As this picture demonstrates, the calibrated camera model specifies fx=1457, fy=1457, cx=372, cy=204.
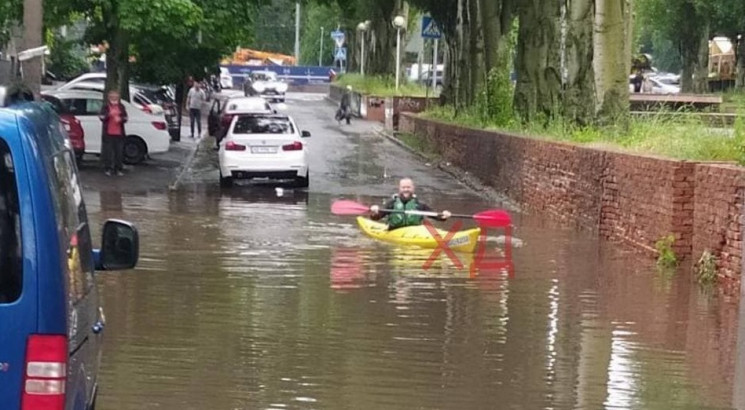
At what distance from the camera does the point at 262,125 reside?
28.6 m

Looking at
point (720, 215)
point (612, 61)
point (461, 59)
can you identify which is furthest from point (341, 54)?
point (720, 215)

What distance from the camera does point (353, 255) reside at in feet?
57.2

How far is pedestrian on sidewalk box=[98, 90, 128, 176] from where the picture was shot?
1083 inches

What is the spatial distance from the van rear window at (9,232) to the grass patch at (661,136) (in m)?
11.3

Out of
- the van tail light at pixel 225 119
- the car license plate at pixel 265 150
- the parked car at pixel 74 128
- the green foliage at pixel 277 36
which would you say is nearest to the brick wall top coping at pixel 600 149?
the car license plate at pixel 265 150

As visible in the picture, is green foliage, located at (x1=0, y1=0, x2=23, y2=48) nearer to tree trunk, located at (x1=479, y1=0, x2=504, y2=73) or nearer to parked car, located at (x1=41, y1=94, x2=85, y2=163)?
parked car, located at (x1=41, y1=94, x2=85, y2=163)

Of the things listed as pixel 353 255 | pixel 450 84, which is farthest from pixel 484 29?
pixel 353 255

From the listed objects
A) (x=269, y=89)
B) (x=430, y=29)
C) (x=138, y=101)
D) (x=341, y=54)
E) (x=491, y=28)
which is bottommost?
(x=269, y=89)

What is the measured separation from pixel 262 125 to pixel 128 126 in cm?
385

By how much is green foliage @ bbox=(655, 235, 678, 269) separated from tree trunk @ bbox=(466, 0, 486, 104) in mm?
20130

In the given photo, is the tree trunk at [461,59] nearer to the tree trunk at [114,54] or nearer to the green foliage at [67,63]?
the tree trunk at [114,54]

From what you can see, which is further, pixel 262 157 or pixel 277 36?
pixel 277 36

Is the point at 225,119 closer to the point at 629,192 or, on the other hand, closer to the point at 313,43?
the point at 629,192

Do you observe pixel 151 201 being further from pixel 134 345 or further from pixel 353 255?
pixel 134 345
